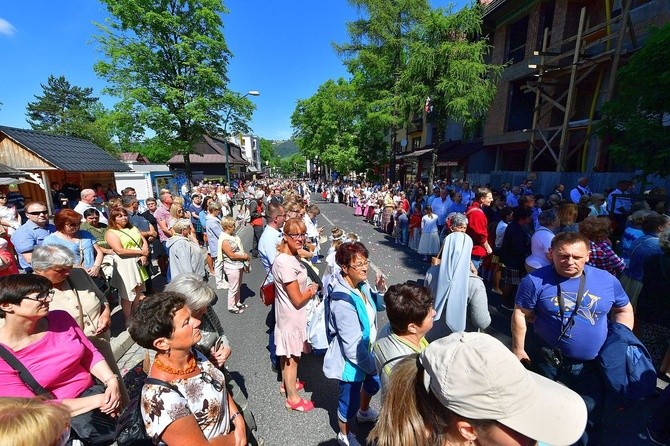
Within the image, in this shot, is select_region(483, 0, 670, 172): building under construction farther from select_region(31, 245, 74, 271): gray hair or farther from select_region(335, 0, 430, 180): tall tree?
select_region(31, 245, 74, 271): gray hair

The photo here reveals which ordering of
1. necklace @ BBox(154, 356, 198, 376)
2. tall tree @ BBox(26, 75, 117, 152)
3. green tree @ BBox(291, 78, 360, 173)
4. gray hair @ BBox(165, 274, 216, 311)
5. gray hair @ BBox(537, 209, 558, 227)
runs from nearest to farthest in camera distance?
1. necklace @ BBox(154, 356, 198, 376)
2. gray hair @ BBox(165, 274, 216, 311)
3. gray hair @ BBox(537, 209, 558, 227)
4. green tree @ BBox(291, 78, 360, 173)
5. tall tree @ BBox(26, 75, 117, 152)

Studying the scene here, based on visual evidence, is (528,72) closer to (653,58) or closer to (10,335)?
(653,58)

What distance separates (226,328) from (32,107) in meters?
70.7

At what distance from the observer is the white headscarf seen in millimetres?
3453

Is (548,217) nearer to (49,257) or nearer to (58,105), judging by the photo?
(49,257)

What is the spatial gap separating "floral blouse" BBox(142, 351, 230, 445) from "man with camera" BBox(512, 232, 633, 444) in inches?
97.6

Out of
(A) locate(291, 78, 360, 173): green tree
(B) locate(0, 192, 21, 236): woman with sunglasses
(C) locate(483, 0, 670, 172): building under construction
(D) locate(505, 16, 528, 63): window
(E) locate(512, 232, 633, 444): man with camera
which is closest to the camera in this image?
(E) locate(512, 232, 633, 444): man with camera

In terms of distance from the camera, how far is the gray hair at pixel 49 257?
7.68 feet

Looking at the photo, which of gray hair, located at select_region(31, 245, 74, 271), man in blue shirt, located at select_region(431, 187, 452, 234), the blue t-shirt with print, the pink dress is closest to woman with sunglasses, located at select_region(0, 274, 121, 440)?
gray hair, located at select_region(31, 245, 74, 271)

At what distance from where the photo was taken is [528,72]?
13742 millimetres

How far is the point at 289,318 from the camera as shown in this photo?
2.97 metres

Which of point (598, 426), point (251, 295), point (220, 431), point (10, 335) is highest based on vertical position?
point (10, 335)

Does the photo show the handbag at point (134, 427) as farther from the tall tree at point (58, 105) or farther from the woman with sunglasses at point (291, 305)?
the tall tree at point (58, 105)

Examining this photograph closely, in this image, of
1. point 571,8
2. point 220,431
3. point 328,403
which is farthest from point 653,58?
point 571,8
